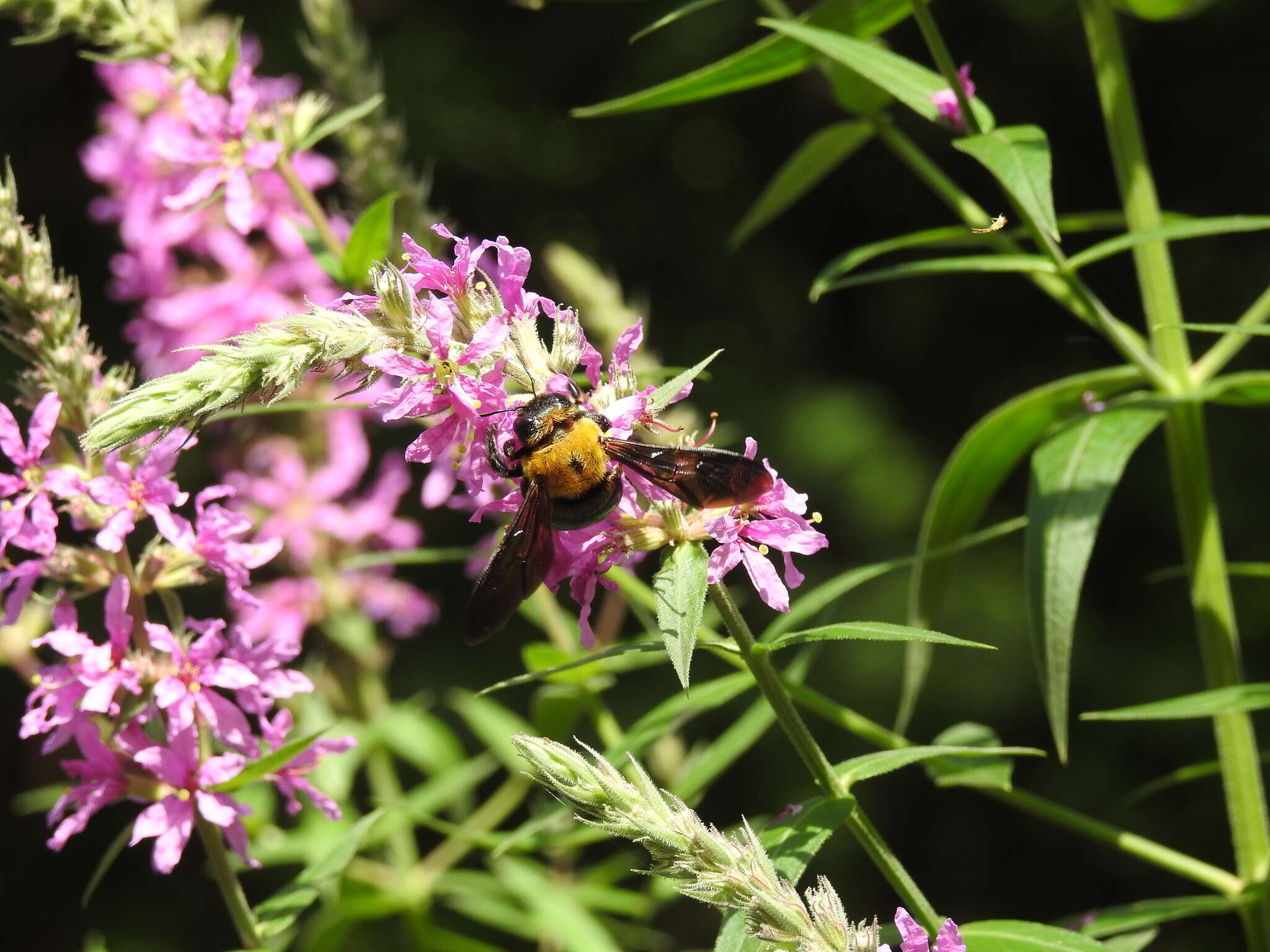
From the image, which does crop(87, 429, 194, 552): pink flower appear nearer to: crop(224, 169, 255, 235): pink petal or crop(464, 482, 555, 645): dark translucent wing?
crop(464, 482, 555, 645): dark translucent wing

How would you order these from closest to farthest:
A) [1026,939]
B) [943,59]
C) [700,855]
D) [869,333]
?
[700,855] → [1026,939] → [943,59] → [869,333]

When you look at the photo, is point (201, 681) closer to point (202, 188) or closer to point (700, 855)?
point (700, 855)

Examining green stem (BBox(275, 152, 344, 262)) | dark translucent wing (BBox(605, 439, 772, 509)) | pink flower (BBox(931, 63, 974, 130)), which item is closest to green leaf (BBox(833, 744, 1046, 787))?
dark translucent wing (BBox(605, 439, 772, 509))

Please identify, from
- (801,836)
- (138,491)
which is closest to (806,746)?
(801,836)

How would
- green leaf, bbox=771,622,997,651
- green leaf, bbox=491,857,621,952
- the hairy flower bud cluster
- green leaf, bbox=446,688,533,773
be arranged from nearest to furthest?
the hairy flower bud cluster, green leaf, bbox=771,622,997,651, green leaf, bbox=491,857,621,952, green leaf, bbox=446,688,533,773

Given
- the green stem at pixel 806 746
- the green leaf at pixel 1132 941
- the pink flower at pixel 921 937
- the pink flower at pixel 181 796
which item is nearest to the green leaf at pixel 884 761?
the green stem at pixel 806 746

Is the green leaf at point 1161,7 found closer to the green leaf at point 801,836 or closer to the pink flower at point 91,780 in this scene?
the green leaf at point 801,836

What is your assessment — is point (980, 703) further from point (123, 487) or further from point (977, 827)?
point (123, 487)
